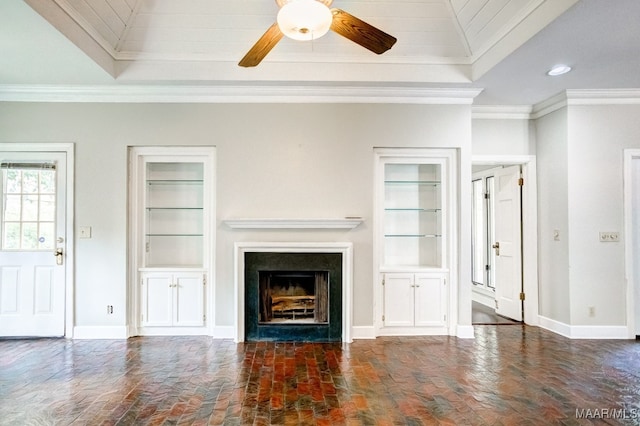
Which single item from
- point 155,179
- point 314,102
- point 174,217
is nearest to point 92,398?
point 174,217

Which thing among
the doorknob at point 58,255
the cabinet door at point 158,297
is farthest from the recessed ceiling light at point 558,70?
the doorknob at point 58,255

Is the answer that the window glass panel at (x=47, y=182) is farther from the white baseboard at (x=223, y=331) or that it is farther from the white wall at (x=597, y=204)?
the white wall at (x=597, y=204)

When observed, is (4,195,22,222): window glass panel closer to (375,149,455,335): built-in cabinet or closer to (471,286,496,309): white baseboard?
(375,149,455,335): built-in cabinet

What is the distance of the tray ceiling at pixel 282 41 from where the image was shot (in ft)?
10.8

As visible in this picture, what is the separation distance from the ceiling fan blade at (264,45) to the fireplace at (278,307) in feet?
6.72

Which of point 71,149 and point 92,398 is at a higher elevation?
point 71,149

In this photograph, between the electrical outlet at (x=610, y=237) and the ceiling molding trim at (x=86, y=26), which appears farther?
the electrical outlet at (x=610, y=237)

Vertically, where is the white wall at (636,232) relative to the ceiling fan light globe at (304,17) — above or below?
below

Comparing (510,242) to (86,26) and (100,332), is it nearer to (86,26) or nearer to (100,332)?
(100,332)

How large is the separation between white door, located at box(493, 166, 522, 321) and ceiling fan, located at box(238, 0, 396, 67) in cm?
338

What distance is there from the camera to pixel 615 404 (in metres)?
2.60

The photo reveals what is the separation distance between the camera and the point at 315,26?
7.13 ft

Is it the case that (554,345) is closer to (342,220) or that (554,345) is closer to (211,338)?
(342,220)

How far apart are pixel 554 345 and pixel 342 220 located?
2691mm
